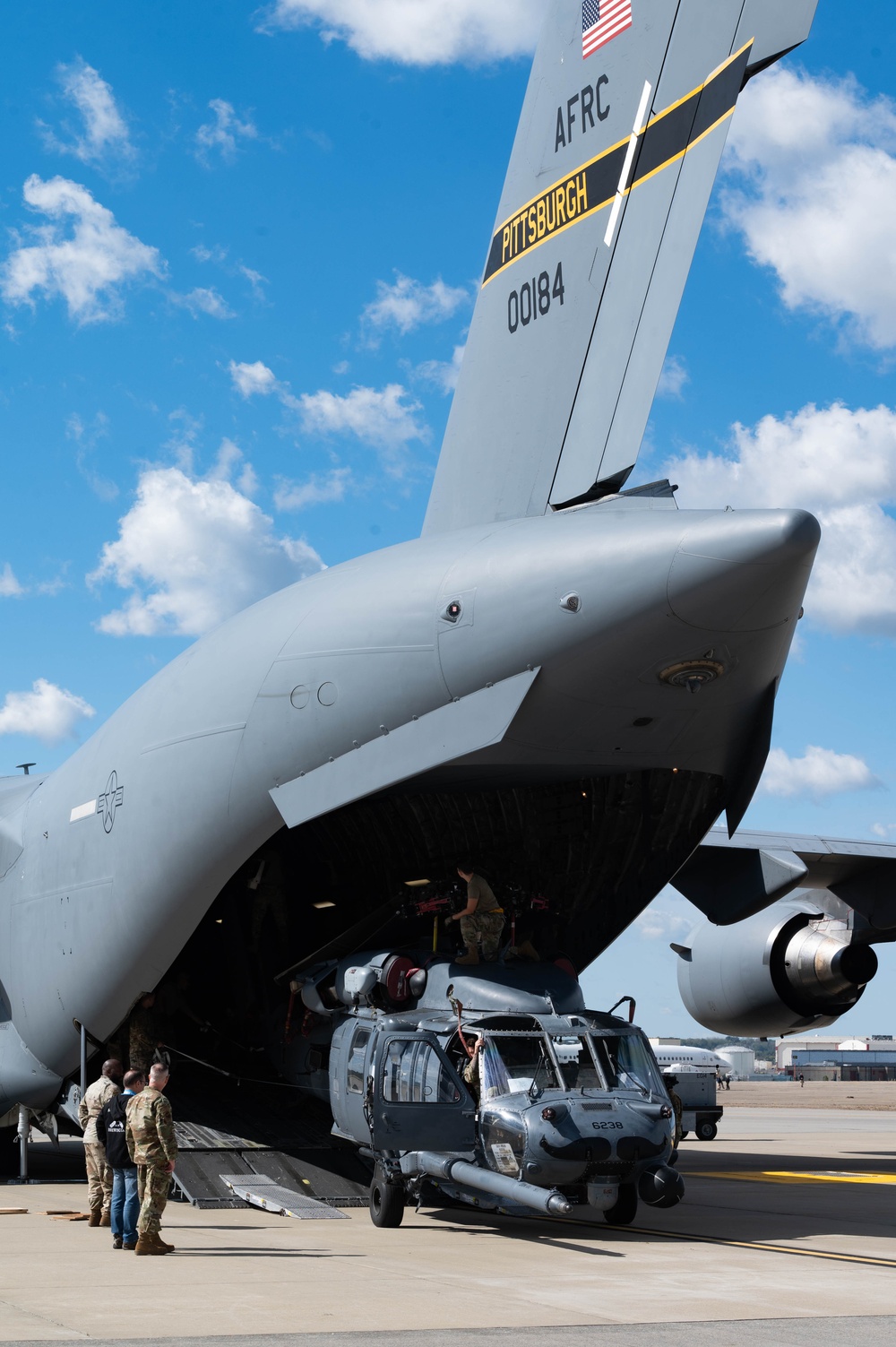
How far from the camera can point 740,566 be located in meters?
9.77

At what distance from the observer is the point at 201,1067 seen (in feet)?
50.2

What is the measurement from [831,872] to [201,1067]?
28.4ft

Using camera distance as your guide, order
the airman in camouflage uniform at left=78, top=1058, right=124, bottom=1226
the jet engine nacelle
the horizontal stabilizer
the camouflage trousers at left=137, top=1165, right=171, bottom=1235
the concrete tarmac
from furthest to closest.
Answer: the jet engine nacelle < the airman in camouflage uniform at left=78, top=1058, right=124, bottom=1226 < the horizontal stabilizer < the camouflage trousers at left=137, top=1165, right=171, bottom=1235 < the concrete tarmac

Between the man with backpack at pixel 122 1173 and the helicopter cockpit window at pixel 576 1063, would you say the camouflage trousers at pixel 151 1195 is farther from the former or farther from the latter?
the helicopter cockpit window at pixel 576 1063

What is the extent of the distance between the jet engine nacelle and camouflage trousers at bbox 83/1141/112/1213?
8886 mm

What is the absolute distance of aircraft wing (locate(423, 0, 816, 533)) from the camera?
10.9 meters

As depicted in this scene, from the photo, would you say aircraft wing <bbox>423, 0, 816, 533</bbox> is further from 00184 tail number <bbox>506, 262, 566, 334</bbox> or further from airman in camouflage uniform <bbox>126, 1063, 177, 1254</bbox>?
airman in camouflage uniform <bbox>126, 1063, 177, 1254</bbox>

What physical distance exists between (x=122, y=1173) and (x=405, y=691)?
13.3 ft

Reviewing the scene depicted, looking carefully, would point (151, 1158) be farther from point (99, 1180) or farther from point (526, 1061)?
point (526, 1061)

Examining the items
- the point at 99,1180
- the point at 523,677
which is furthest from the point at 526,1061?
the point at 99,1180

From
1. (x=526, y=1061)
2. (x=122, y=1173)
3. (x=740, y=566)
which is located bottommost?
(x=122, y=1173)

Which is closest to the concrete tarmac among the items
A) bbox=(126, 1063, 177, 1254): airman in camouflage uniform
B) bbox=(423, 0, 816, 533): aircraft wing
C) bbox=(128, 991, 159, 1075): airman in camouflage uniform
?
bbox=(126, 1063, 177, 1254): airman in camouflage uniform

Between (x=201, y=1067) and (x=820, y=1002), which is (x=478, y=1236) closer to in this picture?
(x=201, y=1067)

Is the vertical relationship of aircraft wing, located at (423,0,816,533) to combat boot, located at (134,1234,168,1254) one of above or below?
above
